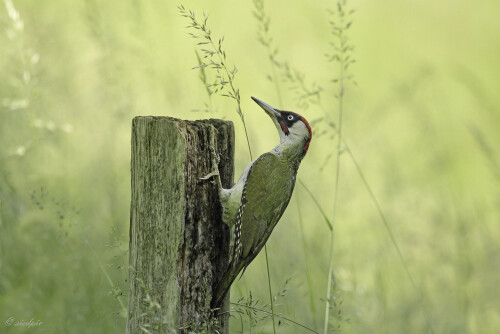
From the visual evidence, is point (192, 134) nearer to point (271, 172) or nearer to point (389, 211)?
point (271, 172)

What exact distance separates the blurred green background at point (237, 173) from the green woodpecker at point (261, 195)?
0.18 metres

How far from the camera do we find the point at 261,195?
12.9 ft

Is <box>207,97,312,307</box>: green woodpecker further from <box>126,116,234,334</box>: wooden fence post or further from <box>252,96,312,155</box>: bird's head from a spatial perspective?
<box>126,116,234,334</box>: wooden fence post

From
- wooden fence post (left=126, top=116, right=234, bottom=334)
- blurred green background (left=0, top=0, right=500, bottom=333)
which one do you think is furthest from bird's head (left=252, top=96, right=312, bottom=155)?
wooden fence post (left=126, top=116, right=234, bottom=334)

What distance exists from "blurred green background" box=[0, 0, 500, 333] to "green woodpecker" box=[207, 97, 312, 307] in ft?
0.60

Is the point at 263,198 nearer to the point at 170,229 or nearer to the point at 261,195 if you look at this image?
the point at 261,195

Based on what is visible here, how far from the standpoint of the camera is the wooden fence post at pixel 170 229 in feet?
9.96

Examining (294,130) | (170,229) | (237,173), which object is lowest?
(170,229)

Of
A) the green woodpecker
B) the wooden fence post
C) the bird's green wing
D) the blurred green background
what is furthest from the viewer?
the blurred green background

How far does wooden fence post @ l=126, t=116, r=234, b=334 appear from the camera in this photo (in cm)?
304

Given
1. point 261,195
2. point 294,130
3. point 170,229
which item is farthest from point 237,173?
point 170,229

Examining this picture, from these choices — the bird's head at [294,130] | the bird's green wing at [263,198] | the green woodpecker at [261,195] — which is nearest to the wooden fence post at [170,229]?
the green woodpecker at [261,195]

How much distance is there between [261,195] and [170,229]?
99cm

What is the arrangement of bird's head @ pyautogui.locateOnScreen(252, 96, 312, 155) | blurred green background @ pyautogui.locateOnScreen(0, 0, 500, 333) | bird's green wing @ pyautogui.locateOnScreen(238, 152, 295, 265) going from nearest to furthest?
1. bird's green wing @ pyautogui.locateOnScreen(238, 152, 295, 265)
2. bird's head @ pyautogui.locateOnScreen(252, 96, 312, 155)
3. blurred green background @ pyautogui.locateOnScreen(0, 0, 500, 333)
